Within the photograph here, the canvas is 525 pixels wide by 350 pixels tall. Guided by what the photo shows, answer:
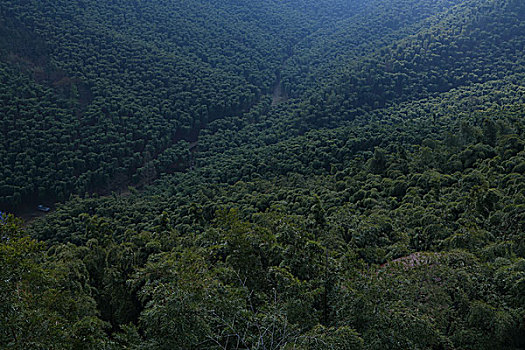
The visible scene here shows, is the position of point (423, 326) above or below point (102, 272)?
above

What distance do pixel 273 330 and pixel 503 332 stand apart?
226 inches

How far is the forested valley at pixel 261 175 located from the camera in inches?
344

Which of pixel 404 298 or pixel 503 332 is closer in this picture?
pixel 503 332

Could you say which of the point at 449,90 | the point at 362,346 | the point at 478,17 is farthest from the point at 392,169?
the point at 478,17

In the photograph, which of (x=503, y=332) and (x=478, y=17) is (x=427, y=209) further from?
(x=478, y=17)

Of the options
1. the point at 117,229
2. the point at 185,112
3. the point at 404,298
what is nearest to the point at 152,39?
the point at 185,112

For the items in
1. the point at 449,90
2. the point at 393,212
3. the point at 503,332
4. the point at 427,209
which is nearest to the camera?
the point at 503,332

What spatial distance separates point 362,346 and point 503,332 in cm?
377

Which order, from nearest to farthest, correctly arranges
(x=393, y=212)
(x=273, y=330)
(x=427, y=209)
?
(x=273, y=330) < (x=427, y=209) < (x=393, y=212)

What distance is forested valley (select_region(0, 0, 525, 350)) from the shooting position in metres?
8.73

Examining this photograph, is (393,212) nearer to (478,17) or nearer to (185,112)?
(185,112)

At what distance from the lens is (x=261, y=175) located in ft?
135

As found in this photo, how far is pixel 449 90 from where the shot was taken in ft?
187

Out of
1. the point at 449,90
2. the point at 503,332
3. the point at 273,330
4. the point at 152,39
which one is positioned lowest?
the point at 152,39
